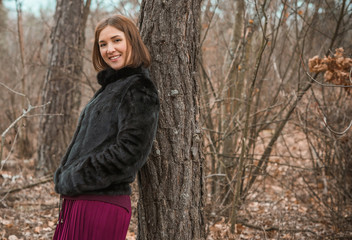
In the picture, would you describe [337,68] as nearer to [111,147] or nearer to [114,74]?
[114,74]

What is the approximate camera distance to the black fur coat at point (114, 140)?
1.95 meters

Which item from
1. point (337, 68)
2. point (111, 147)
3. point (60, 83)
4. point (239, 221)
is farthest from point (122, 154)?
point (60, 83)

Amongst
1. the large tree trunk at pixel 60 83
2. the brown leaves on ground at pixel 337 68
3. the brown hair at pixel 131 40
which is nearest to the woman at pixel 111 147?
the brown hair at pixel 131 40

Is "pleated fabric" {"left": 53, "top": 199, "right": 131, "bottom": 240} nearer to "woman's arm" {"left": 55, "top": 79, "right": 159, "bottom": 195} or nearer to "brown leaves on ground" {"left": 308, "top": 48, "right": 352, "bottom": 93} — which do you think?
"woman's arm" {"left": 55, "top": 79, "right": 159, "bottom": 195}

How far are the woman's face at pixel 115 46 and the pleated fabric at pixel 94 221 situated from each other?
0.90 meters

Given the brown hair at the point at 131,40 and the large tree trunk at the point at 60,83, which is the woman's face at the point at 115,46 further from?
the large tree trunk at the point at 60,83

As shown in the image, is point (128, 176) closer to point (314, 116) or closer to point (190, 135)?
point (190, 135)

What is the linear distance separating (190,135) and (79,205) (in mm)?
895

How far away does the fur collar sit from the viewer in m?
2.20

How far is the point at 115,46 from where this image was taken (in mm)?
2225

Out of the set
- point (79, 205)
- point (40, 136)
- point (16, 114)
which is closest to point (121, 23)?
point (79, 205)

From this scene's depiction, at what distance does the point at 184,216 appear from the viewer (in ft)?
8.05

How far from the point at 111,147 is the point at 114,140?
0.08m

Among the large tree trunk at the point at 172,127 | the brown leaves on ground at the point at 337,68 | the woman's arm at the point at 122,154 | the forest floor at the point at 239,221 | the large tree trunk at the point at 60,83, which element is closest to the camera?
the woman's arm at the point at 122,154
